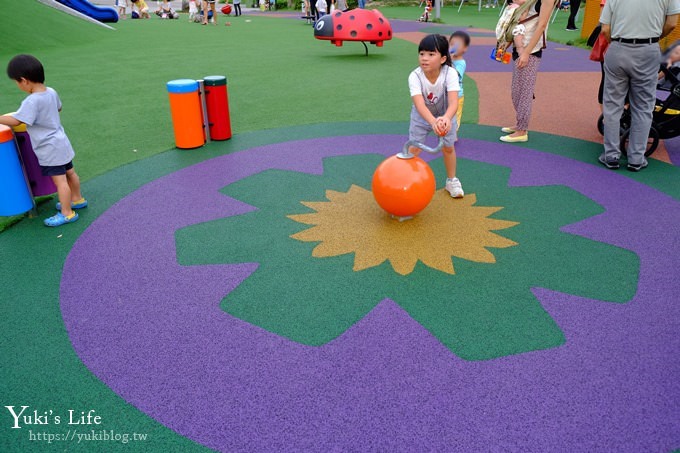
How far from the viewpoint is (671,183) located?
5.25 m

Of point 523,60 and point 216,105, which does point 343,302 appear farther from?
point 523,60

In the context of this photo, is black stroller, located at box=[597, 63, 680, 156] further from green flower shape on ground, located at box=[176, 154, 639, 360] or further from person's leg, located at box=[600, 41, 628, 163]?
green flower shape on ground, located at box=[176, 154, 639, 360]

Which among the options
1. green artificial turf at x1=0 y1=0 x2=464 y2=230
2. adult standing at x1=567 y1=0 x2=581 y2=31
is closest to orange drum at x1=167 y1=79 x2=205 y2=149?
green artificial turf at x1=0 y1=0 x2=464 y2=230

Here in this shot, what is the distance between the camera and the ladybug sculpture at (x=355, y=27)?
488 inches

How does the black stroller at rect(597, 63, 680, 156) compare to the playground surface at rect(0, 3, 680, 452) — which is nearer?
the playground surface at rect(0, 3, 680, 452)

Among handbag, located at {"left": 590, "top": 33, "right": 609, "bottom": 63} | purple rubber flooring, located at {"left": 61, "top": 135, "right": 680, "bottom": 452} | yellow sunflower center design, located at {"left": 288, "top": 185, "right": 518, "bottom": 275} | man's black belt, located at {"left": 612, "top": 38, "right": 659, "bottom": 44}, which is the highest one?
man's black belt, located at {"left": 612, "top": 38, "right": 659, "bottom": 44}

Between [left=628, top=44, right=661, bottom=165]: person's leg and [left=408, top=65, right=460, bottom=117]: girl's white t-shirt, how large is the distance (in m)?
2.20

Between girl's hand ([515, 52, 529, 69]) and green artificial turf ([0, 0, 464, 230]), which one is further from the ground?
girl's hand ([515, 52, 529, 69])

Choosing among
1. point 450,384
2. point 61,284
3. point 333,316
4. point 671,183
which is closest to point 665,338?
point 450,384

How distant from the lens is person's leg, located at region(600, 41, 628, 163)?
524cm

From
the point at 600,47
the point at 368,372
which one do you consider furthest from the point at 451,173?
the point at 600,47

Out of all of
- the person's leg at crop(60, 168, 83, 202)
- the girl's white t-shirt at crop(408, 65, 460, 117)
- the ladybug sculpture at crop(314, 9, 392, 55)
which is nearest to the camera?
the girl's white t-shirt at crop(408, 65, 460, 117)

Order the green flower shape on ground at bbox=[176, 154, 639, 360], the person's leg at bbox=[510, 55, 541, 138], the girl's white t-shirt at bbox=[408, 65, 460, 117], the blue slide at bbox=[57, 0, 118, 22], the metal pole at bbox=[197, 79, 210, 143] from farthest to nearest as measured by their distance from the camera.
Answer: the blue slide at bbox=[57, 0, 118, 22] → the metal pole at bbox=[197, 79, 210, 143] → the person's leg at bbox=[510, 55, 541, 138] → the girl's white t-shirt at bbox=[408, 65, 460, 117] → the green flower shape on ground at bbox=[176, 154, 639, 360]

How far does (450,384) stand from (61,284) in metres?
2.88
